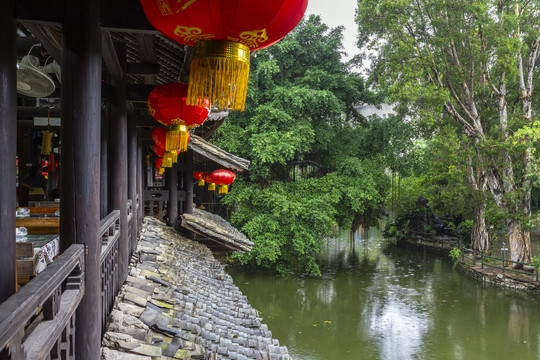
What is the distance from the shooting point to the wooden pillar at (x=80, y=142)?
279 cm

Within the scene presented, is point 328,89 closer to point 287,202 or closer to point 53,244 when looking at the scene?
point 287,202

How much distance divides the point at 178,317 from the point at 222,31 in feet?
10.1

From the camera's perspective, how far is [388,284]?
18266 mm

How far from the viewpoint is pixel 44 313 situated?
6.13 ft

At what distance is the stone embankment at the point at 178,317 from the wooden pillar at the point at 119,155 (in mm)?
399

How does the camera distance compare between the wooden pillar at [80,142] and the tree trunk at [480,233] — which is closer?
the wooden pillar at [80,142]

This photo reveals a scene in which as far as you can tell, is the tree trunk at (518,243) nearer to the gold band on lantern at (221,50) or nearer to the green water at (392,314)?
the green water at (392,314)

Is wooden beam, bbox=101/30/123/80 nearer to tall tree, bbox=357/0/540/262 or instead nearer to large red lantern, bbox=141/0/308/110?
large red lantern, bbox=141/0/308/110

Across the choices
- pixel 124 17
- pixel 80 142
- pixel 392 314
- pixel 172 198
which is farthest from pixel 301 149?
pixel 80 142

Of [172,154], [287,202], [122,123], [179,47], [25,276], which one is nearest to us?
[25,276]

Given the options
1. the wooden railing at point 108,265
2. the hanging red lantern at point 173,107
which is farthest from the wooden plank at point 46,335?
the hanging red lantern at point 173,107

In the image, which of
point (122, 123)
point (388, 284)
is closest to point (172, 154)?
point (122, 123)

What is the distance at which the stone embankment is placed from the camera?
3400 millimetres

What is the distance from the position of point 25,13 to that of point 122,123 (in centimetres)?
225
